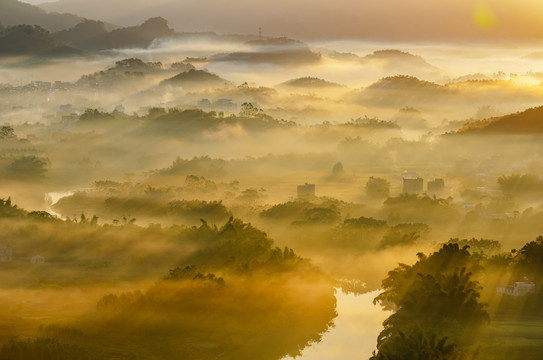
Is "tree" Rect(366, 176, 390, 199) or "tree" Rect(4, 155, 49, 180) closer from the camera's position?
"tree" Rect(366, 176, 390, 199)

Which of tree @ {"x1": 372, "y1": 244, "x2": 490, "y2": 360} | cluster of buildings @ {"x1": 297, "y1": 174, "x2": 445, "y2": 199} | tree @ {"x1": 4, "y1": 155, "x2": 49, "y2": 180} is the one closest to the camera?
tree @ {"x1": 372, "y1": 244, "x2": 490, "y2": 360}

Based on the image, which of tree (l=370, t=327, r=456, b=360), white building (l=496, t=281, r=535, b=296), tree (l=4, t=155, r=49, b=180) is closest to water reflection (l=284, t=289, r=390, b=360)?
white building (l=496, t=281, r=535, b=296)

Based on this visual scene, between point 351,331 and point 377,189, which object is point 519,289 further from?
point 377,189

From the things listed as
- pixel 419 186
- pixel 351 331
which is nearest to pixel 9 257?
pixel 351 331

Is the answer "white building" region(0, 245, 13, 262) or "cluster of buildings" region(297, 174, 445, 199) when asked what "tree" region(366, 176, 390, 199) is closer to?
"cluster of buildings" region(297, 174, 445, 199)

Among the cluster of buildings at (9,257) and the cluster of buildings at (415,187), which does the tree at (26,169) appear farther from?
the cluster of buildings at (9,257)

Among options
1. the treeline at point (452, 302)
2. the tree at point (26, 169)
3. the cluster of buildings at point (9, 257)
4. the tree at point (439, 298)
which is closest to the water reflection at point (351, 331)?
the treeline at point (452, 302)
